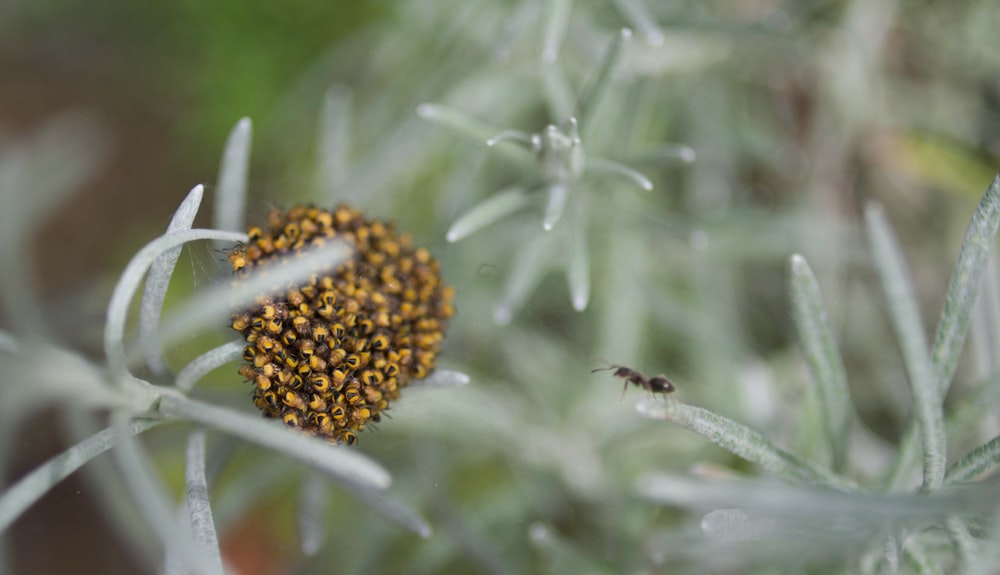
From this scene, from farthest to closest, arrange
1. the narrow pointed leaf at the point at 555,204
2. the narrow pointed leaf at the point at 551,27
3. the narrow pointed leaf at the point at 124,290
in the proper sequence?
1. the narrow pointed leaf at the point at 551,27
2. the narrow pointed leaf at the point at 555,204
3. the narrow pointed leaf at the point at 124,290

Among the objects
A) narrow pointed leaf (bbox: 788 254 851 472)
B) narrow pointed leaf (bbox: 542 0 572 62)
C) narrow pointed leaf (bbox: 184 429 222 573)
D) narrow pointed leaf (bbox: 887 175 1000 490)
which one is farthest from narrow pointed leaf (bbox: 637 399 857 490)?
narrow pointed leaf (bbox: 542 0 572 62)

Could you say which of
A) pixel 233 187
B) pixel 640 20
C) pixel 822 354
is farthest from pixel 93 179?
pixel 822 354

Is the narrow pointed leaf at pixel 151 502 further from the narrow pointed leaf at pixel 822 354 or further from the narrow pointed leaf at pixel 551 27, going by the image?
the narrow pointed leaf at pixel 551 27

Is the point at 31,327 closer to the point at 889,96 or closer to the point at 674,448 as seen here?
the point at 674,448

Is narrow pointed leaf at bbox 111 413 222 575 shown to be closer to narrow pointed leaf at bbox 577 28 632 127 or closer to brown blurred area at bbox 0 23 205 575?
narrow pointed leaf at bbox 577 28 632 127

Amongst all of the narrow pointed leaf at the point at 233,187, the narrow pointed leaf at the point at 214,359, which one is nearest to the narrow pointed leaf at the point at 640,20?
the narrow pointed leaf at the point at 233,187

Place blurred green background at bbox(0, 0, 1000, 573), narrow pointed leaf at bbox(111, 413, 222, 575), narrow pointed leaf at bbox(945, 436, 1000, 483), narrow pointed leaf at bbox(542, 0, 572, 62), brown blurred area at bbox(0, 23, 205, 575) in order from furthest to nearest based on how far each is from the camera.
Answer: brown blurred area at bbox(0, 23, 205, 575), blurred green background at bbox(0, 0, 1000, 573), narrow pointed leaf at bbox(542, 0, 572, 62), narrow pointed leaf at bbox(945, 436, 1000, 483), narrow pointed leaf at bbox(111, 413, 222, 575)
